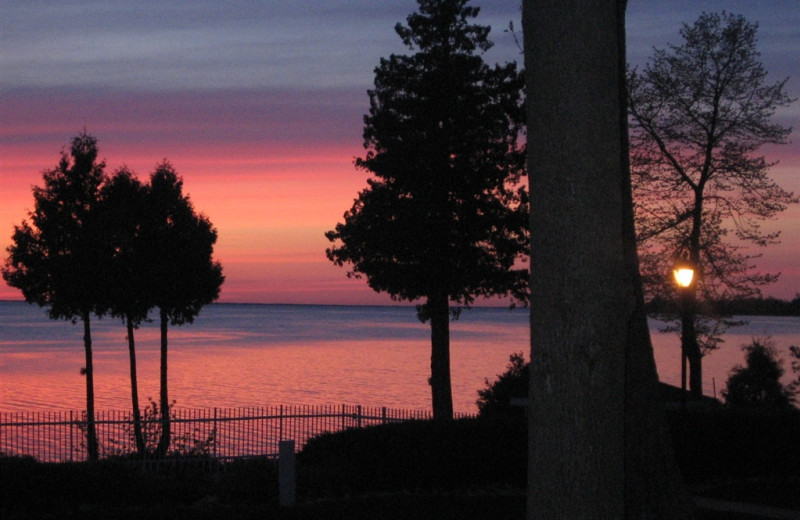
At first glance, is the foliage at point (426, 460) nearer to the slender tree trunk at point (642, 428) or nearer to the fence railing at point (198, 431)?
the fence railing at point (198, 431)

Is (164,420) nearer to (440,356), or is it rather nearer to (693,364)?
(440,356)

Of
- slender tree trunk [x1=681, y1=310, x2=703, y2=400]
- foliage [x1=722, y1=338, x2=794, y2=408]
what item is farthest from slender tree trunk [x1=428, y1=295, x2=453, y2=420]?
foliage [x1=722, y1=338, x2=794, y2=408]

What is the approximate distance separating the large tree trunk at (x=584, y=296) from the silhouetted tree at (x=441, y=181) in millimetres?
19346

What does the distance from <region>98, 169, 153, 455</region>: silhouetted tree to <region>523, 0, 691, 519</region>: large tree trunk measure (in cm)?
2657

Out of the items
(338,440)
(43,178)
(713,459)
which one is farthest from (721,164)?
(43,178)

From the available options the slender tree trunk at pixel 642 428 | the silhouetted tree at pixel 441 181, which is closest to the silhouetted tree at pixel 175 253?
the silhouetted tree at pixel 441 181

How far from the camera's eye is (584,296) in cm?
707

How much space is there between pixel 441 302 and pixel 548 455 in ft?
68.1

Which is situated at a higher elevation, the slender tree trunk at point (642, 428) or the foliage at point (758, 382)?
the slender tree trunk at point (642, 428)

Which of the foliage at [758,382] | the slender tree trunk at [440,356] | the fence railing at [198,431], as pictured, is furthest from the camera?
the foliage at [758,382]

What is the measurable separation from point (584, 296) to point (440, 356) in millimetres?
20951

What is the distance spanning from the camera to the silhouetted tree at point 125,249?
31.8 meters

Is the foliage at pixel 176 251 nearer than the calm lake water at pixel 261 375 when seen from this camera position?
Yes

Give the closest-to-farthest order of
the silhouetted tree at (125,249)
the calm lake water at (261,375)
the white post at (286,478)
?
the white post at (286,478), the silhouetted tree at (125,249), the calm lake water at (261,375)
